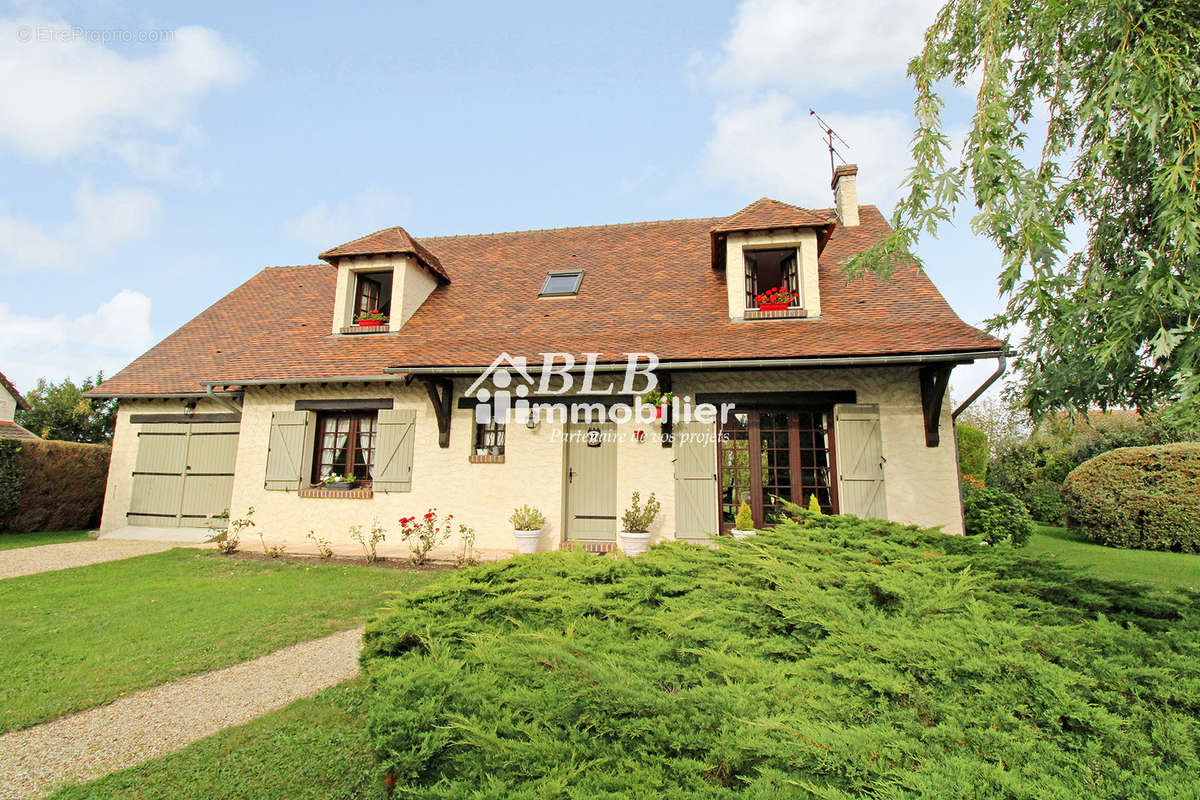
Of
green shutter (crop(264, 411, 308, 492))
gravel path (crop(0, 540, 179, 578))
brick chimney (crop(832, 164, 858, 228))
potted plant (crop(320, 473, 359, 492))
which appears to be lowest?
gravel path (crop(0, 540, 179, 578))

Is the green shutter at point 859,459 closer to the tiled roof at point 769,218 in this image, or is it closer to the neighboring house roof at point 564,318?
the neighboring house roof at point 564,318

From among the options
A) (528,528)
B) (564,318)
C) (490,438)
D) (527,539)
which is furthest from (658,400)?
(490,438)

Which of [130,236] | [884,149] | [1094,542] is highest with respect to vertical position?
[130,236]

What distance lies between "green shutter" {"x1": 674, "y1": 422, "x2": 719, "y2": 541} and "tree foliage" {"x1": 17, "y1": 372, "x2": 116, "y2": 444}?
1973 cm

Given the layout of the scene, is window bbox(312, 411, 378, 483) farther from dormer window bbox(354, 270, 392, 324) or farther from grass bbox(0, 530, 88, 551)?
grass bbox(0, 530, 88, 551)

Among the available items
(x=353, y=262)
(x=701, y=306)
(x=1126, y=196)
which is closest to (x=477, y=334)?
(x=353, y=262)

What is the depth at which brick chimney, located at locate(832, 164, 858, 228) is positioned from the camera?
34.2 ft

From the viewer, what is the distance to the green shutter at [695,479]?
7375mm

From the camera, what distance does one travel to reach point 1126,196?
3469 millimetres

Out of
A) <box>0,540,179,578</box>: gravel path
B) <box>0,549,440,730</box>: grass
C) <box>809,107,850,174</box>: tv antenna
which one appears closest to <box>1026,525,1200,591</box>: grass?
<box>0,549,440,730</box>: grass

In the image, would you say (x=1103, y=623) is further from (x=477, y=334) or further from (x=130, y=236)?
(x=130, y=236)

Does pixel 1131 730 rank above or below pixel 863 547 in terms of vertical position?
below

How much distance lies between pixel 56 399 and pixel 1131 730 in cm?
2502

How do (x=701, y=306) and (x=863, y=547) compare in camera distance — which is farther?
(x=701, y=306)
